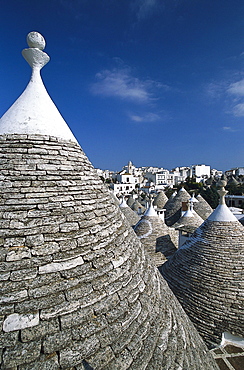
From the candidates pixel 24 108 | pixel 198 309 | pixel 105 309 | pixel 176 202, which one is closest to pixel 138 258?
pixel 105 309

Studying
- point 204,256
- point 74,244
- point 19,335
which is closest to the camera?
point 19,335

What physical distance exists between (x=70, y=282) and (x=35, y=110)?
8.40 feet

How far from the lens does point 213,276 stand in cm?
709

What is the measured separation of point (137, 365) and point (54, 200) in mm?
2141

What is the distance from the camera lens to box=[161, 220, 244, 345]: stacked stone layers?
6398 mm

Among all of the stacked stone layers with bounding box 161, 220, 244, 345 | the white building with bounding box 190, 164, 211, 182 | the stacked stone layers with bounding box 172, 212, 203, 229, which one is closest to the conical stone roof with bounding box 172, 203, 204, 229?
the stacked stone layers with bounding box 172, 212, 203, 229

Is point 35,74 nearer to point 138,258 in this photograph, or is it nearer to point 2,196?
point 2,196

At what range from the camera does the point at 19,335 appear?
2119 millimetres

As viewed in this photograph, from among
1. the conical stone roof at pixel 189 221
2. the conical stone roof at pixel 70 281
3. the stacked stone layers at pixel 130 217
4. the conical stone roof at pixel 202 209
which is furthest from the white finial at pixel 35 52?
the conical stone roof at pixel 202 209

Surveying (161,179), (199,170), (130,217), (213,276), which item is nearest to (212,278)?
(213,276)

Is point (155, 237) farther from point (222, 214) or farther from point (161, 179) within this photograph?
point (161, 179)

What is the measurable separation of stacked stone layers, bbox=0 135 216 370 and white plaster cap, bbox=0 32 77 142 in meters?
0.17

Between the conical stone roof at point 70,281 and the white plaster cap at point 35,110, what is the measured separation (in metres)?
0.14

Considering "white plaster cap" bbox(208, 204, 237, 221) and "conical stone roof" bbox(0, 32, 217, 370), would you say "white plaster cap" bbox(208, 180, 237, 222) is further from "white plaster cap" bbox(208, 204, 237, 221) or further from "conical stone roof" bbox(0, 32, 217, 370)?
"conical stone roof" bbox(0, 32, 217, 370)
